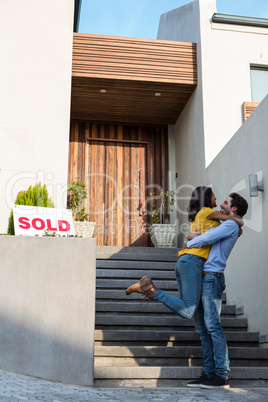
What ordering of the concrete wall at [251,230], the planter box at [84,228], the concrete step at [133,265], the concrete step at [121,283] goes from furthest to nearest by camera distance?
the planter box at [84,228], the concrete step at [133,265], the concrete step at [121,283], the concrete wall at [251,230]

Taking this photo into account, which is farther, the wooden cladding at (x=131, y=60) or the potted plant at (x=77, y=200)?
the potted plant at (x=77, y=200)

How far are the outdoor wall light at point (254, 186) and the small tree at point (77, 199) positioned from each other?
420 centimetres

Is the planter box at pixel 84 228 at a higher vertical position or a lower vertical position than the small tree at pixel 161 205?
lower

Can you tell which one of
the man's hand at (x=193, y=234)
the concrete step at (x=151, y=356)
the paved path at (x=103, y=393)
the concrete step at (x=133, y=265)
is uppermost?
the man's hand at (x=193, y=234)

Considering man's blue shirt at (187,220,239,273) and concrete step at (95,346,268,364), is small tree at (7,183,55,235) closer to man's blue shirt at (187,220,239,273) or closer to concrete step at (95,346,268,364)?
concrete step at (95,346,268,364)

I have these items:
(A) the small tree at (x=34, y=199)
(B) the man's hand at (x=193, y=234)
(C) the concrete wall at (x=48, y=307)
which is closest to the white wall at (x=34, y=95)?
(A) the small tree at (x=34, y=199)

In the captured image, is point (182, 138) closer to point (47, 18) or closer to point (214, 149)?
point (214, 149)

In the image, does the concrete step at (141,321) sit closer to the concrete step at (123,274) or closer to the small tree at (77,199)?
the concrete step at (123,274)

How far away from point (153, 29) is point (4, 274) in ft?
29.5

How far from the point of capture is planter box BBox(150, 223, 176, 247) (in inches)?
324

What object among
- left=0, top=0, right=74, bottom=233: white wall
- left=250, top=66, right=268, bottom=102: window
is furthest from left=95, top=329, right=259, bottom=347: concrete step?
left=250, top=66, right=268, bottom=102: window

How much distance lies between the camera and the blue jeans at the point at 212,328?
3.49 m

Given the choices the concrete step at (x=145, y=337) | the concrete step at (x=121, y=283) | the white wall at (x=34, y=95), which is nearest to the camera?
the concrete step at (x=145, y=337)

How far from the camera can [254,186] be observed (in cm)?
491
